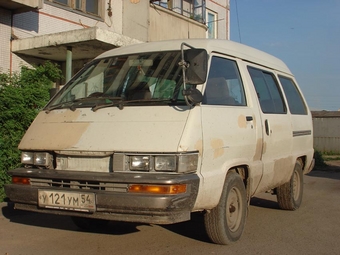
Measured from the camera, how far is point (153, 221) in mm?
3887

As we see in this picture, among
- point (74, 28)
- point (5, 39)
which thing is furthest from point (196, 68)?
point (74, 28)

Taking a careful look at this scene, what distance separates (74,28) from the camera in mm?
11383

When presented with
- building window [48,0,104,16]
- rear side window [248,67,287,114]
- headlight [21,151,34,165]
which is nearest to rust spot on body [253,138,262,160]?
rear side window [248,67,287,114]

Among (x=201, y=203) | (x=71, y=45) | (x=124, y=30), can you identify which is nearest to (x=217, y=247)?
(x=201, y=203)

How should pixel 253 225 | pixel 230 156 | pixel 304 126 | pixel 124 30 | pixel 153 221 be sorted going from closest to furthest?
pixel 153 221 → pixel 230 156 → pixel 253 225 → pixel 304 126 → pixel 124 30

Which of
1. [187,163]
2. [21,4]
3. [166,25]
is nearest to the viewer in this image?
[187,163]

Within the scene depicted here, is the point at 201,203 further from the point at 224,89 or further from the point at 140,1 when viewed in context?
the point at 140,1

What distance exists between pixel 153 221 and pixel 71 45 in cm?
647

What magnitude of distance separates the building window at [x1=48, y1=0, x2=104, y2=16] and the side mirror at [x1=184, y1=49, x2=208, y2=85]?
7.62m

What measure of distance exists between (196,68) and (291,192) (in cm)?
328

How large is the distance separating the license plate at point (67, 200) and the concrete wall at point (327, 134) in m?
17.8

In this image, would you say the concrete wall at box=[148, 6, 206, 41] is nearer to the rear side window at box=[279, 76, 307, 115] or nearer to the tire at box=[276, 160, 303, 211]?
the rear side window at box=[279, 76, 307, 115]

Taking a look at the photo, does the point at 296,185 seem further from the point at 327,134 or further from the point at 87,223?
the point at 327,134

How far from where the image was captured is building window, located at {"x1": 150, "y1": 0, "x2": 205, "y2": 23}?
52.7 ft
